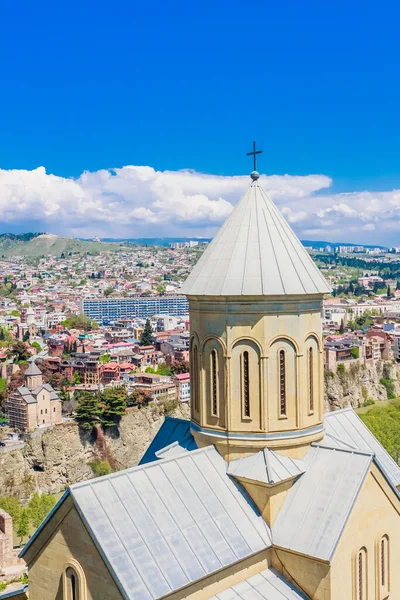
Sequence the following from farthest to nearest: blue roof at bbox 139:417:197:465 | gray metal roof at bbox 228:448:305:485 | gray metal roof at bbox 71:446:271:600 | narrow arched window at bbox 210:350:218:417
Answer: blue roof at bbox 139:417:197:465
narrow arched window at bbox 210:350:218:417
gray metal roof at bbox 228:448:305:485
gray metal roof at bbox 71:446:271:600

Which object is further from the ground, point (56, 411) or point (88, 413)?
point (88, 413)

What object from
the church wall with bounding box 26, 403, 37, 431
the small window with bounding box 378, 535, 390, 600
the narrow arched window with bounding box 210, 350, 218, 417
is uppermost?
the narrow arched window with bounding box 210, 350, 218, 417

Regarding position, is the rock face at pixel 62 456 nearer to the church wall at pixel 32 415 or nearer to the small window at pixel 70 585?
the church wall at pixel 32 415

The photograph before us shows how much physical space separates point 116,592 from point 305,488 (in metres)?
2.29

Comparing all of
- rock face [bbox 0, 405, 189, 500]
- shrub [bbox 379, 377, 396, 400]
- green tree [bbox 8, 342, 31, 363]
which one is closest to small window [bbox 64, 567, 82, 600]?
rock face [bbox 0, 405, 189, 500]

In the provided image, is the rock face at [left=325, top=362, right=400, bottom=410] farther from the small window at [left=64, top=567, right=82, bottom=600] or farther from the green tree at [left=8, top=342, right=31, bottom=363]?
the small window at [left=64, top=567, right=82, bottom=600]

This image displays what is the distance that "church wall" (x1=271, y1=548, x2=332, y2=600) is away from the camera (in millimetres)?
6117

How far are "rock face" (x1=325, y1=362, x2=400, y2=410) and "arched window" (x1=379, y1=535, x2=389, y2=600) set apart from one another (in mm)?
40723

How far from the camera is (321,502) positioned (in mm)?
6578

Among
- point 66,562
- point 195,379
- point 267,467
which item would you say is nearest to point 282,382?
point 267,467

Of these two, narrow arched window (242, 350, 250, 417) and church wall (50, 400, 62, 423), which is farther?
church wall (50, 400, 62, 423)

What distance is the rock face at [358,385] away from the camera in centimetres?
4841

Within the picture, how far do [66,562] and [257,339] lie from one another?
2936 mm

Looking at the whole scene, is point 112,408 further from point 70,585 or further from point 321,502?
point 70,585
